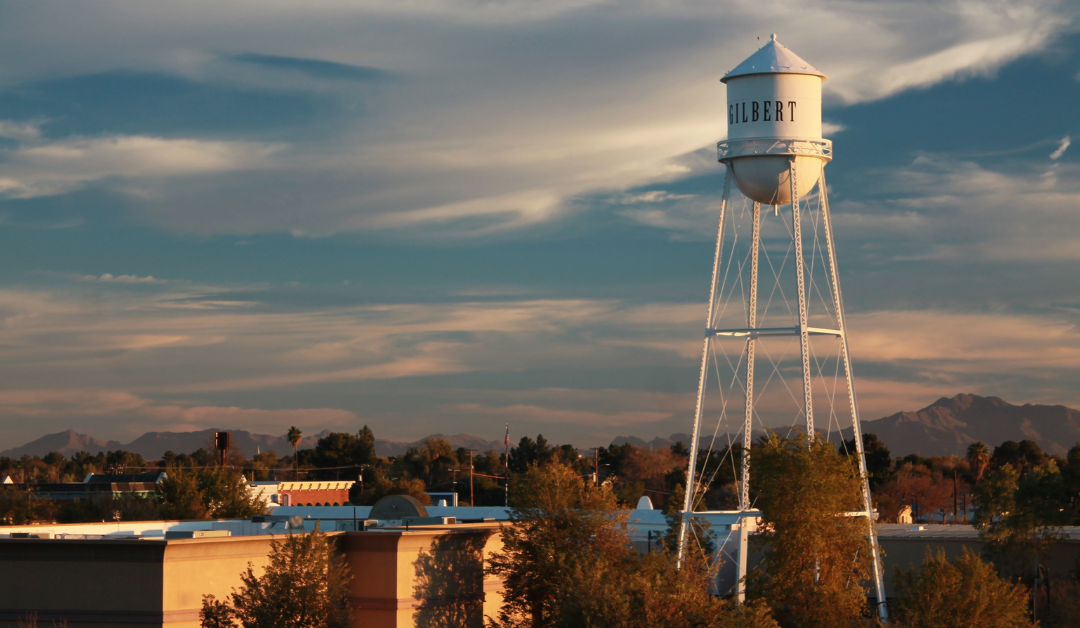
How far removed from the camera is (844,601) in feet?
110

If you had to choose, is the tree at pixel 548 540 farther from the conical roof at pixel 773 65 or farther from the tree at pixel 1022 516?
the tree at pixel 1022 516

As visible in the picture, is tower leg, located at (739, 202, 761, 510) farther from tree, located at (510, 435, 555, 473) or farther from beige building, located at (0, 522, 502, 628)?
tree, located at (510, 435, 555, 473)

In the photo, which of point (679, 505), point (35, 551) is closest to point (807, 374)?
point (679, 505)

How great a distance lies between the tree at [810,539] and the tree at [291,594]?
12.5m

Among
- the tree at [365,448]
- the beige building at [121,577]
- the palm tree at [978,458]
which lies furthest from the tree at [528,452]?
the beige building at [121,577]

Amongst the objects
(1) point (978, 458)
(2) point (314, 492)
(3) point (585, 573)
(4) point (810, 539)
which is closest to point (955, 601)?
(4) point (810, 539)

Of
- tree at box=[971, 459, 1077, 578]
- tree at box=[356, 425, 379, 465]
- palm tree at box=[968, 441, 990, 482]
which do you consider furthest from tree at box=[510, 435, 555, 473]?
tree at box=[971, 459, 1077, 578]

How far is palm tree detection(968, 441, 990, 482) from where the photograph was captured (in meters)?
108

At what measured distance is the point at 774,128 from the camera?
3597 cm

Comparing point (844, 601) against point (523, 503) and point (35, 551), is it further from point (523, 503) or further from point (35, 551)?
point (35, 551)

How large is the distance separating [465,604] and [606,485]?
573 centimetres

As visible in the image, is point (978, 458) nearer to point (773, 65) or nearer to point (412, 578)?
point (773, 65)

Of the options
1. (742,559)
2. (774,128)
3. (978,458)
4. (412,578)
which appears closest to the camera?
(412,578)

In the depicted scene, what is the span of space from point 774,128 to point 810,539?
1197 centimetres
